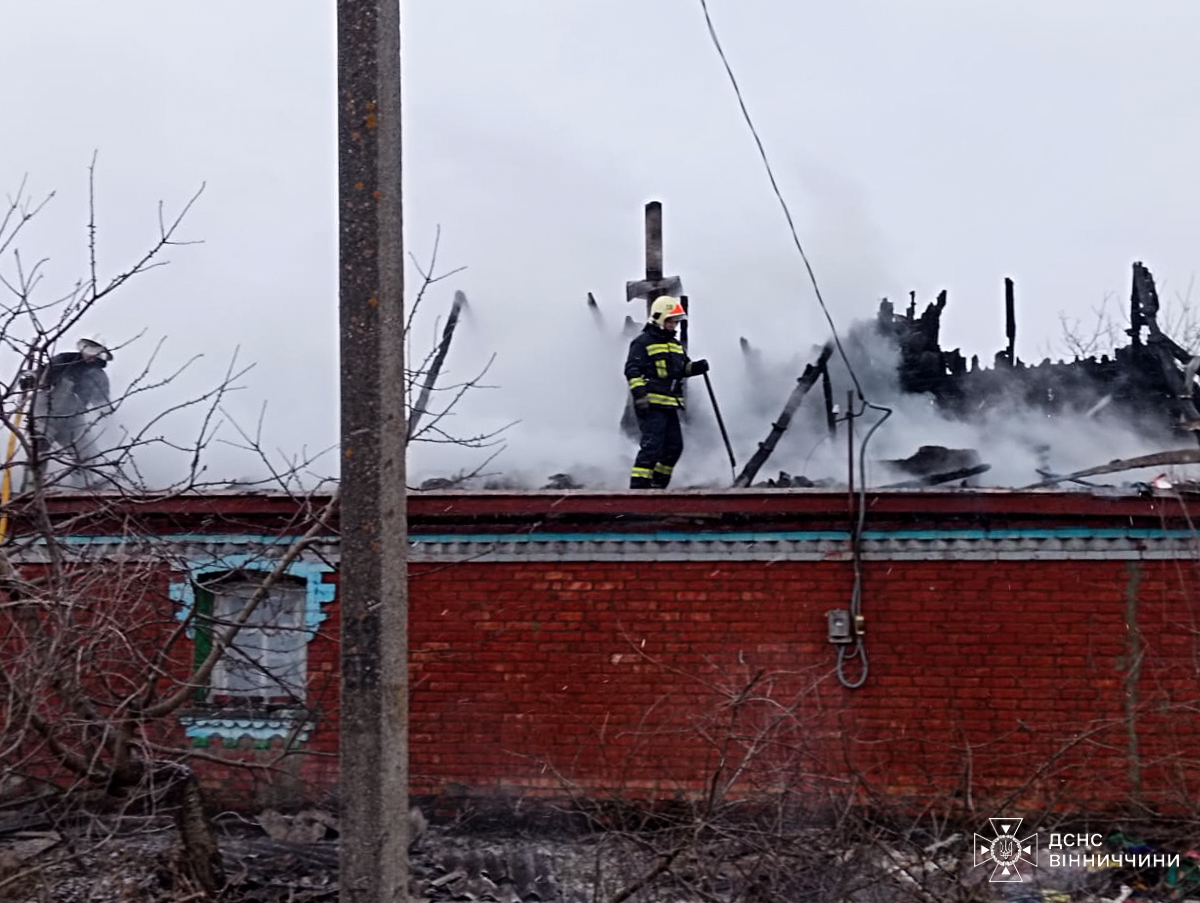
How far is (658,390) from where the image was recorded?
9.75 meters

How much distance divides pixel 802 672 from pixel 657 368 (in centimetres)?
321

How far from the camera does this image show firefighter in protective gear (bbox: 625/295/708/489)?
31.7ft

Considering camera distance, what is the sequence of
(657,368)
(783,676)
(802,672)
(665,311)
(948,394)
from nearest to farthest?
(802,672) → (783,676) → (657,368) → (665,311) → (948,394)

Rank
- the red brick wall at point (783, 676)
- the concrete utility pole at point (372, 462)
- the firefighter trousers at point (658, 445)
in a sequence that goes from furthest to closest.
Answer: the firefighter trousers at point (658, 445)
the red brick wall at point (783, 676)
the concrete utility pole at point (372, 462)

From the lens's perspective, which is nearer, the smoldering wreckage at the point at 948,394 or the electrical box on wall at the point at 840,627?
the electrical box on wall at the point at 840,627

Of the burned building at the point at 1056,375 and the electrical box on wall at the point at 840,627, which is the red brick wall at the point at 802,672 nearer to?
the electrical box on wall at the point at 840,627

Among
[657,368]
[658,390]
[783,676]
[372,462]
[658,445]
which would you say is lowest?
[783,676]

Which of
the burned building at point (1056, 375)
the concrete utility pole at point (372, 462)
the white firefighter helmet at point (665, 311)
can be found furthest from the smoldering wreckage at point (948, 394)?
the concrete utility pole at point (372, 462)

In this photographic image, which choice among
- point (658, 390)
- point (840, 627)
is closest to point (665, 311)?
point (658, 390)

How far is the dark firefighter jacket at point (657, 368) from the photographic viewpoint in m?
9.74

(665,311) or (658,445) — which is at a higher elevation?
(665,311)

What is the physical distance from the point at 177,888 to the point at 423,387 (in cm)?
292

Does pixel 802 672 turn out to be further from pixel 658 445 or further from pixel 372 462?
pixel 372 462

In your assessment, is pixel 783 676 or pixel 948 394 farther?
pixel 948 394
